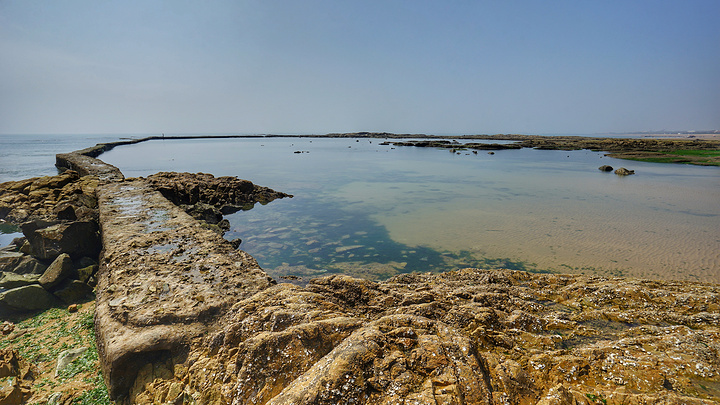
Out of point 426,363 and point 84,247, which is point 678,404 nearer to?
point 426,363

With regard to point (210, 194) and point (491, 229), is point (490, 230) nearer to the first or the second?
point (491, 229)

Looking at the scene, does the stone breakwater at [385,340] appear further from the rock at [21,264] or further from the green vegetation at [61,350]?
the rock at [21,264]

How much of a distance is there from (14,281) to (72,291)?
1271 millimetres

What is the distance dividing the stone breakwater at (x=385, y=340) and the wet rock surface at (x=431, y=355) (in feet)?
0.05

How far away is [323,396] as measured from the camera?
261cm

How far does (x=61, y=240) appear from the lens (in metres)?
7.59

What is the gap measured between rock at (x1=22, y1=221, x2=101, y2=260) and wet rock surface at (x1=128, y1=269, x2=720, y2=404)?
6409 millimetres

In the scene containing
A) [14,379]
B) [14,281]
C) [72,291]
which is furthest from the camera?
[72,291]

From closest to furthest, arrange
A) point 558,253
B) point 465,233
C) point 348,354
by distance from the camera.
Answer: point 348,354 < point 558,253 < point 465,233

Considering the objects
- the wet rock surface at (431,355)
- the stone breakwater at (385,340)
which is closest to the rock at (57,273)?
the stone breakwater at (385,340)

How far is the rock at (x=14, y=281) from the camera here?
655cm

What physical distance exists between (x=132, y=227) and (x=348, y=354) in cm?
834

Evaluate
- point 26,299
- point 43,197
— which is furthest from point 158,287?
point 43,197

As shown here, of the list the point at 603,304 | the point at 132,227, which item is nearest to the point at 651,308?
the point at 603,304
